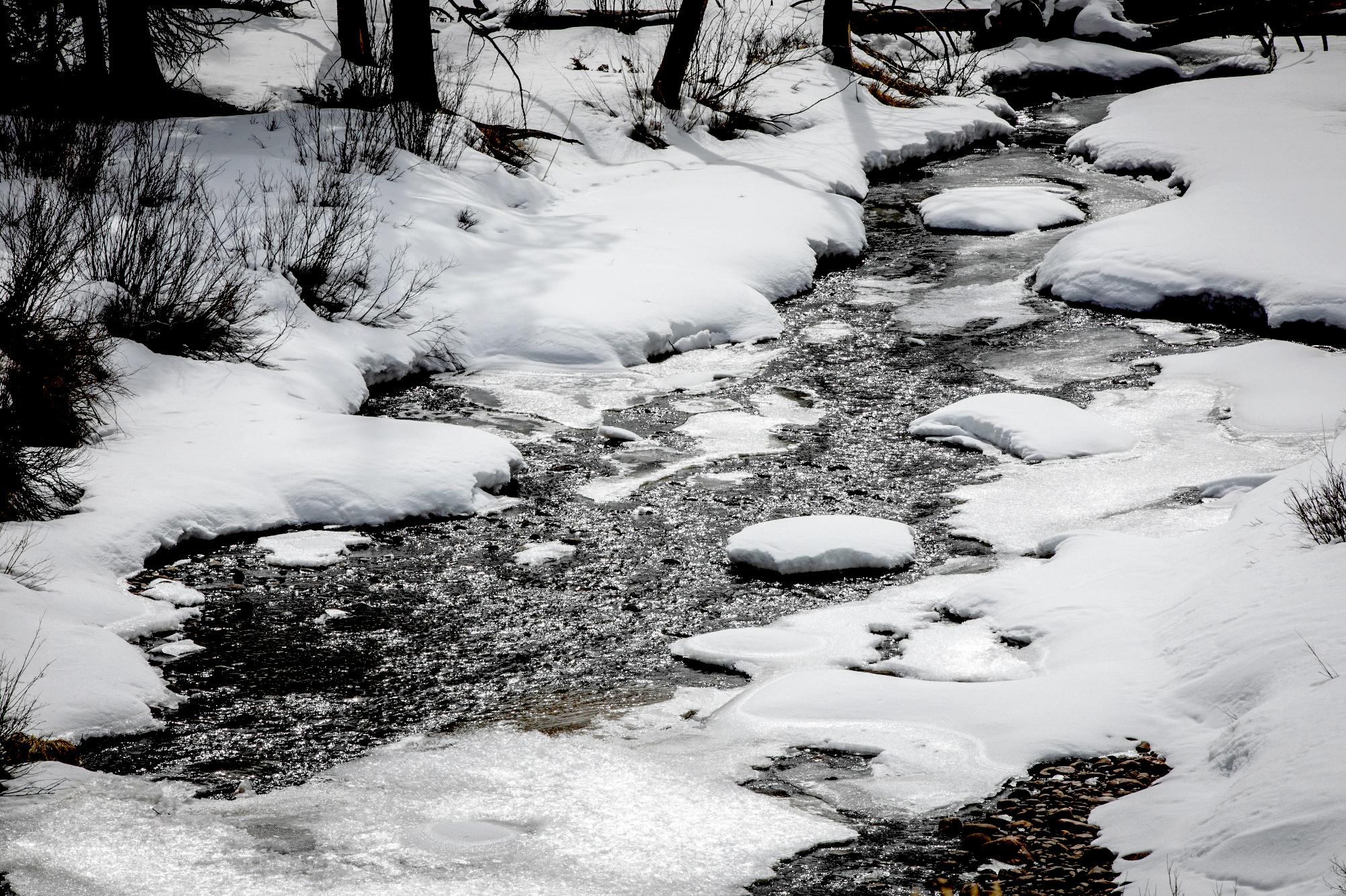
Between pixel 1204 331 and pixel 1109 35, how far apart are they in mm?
14109

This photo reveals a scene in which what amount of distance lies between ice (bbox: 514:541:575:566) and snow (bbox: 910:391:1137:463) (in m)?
2.65

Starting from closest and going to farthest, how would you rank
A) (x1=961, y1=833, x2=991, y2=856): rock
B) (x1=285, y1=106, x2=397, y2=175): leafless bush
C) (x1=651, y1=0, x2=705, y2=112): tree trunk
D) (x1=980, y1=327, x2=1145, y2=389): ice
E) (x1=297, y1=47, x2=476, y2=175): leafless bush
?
(x1=961, y1=833, x2=991, y2=856): rock < (x1=980, y1=327, x2=1145, y2=389): ice < (x1=285, y1=106, x2=397, y2=175): leafless bush < (x1=297, y1=47, x2=476, y2=175): leafless bush < (x1=651, y1=0, x2=705, y2=112): tree trunk

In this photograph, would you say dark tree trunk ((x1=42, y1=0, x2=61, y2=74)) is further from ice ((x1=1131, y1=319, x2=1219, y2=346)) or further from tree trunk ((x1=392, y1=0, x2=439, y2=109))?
ice ((x1=1131, y1=319, x2=1219, y2=346))

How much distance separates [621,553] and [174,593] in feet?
6.85

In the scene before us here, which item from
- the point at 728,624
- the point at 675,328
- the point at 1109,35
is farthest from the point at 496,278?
the point at 1109,35

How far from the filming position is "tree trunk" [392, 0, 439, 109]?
1152cm

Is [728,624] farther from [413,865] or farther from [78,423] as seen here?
[78,423]

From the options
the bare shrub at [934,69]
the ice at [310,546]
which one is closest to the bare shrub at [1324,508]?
the ice at [310,546]

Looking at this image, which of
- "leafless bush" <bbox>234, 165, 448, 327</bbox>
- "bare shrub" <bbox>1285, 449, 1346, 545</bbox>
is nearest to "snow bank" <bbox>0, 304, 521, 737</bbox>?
"leafless bush" <bbox>234, 165, 448, 327</bbox>

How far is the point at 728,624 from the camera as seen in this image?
199 inches

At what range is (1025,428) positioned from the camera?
277 inches

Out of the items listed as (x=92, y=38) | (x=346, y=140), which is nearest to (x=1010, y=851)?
(x=346, y=140)

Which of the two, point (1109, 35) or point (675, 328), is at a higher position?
point (1109, 35)

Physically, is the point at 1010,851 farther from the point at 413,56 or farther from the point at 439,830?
the point at 413,56
